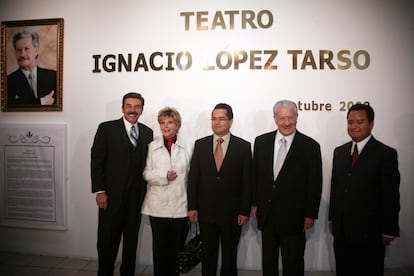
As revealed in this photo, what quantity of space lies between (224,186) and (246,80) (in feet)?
4.34

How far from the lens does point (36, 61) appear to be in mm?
3363

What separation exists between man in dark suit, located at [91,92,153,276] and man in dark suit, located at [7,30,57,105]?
1.26 meters

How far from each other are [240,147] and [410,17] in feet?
7.95

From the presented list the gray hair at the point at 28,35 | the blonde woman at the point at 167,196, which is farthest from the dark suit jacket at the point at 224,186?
the gray hair at the point at 28,35

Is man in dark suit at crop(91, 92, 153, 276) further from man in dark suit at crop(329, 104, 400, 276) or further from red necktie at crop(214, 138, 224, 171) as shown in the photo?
man in dark suit at crop(329, 104, 400, 276)

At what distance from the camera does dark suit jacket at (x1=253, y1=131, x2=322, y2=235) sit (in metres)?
2.28

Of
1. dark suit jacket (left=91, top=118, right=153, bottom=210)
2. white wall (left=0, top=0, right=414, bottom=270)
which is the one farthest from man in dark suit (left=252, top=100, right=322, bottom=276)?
dark suit jacket (left=91, top=118, right=153, bottom=210)

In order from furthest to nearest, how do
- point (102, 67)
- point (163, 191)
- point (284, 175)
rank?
point (102, 67) < point (163, 191) < point (284, 175)

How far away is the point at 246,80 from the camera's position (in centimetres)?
312

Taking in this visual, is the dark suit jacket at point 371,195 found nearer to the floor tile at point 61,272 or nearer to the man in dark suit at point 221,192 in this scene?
the man in dark suit at point 221,192

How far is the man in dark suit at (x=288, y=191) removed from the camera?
2.28 m

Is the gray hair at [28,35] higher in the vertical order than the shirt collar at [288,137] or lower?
higher

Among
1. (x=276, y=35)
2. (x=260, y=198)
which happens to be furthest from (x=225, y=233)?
(x=276, y=35)

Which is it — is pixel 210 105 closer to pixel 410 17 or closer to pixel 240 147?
pixel 240 147
